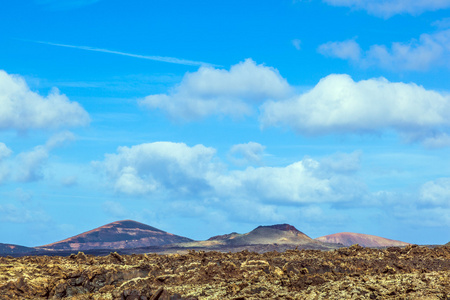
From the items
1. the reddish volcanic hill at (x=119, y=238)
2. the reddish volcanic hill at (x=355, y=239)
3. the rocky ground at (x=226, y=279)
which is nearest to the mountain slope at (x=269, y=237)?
the reddish volcanic hill at (x=355, y=239)

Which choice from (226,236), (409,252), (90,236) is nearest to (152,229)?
(90,236)

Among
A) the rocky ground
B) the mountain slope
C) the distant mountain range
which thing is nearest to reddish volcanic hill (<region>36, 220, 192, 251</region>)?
the distant mountain range

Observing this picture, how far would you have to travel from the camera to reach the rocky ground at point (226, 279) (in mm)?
15758

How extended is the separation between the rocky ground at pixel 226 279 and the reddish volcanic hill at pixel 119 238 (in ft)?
265

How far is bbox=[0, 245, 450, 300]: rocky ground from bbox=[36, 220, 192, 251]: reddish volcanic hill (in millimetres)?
80896

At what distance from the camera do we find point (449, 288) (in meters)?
14.9

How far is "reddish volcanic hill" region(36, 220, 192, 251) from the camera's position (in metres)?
107

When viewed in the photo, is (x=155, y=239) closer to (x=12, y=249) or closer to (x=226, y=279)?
(x=12, y=249)

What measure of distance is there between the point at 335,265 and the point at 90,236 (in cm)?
9777

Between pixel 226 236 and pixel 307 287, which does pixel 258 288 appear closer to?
pixel 307 287

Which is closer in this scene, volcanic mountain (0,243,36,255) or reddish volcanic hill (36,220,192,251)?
volcanic mountain (0,243,36,255)

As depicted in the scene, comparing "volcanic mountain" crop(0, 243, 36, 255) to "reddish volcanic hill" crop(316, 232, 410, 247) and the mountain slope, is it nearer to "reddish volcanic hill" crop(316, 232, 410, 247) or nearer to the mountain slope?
the mountain slope

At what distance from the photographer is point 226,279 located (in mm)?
19125

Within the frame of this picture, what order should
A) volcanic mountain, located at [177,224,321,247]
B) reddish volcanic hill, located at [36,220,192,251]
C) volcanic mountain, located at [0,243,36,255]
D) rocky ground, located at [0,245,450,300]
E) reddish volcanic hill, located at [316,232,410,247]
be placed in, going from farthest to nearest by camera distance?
reddish volcanic hill, located at [36,220,192,251] → reddish volcanic hill, located at [316,232,410,247] → volcanic mountain, located at [0,243,36,255] → volcanic mountain, located at [177,224,321,247] → rocky ground, located at [0,245,450,300]
